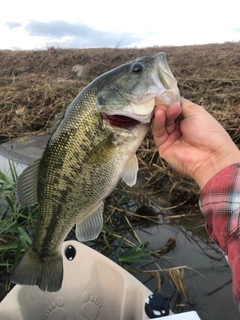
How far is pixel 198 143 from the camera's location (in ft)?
6.50

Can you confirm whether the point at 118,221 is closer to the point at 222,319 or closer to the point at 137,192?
the point at 137,192

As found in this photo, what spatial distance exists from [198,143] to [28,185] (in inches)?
41.1

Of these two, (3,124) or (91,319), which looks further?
(3,124)

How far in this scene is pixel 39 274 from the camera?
1823mm

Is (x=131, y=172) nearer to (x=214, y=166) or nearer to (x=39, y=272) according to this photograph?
(x=214, y=166)

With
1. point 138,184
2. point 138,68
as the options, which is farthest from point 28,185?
point 138,184

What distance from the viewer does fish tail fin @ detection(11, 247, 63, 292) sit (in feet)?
5.90

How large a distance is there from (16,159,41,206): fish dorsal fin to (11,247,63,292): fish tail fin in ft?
1.05

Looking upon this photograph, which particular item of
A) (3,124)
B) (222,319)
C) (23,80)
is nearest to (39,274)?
(222,319)

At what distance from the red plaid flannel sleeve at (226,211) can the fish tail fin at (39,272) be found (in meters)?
0.90

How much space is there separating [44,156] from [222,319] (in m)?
1.66

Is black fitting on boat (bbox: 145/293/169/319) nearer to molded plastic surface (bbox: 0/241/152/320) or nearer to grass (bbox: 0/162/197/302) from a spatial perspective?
molded plastic surface (bbox: 0/241/152/320)

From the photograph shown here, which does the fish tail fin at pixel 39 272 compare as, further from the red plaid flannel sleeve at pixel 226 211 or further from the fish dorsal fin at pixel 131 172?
the red plaid flannel sleeve at pixel 226 211

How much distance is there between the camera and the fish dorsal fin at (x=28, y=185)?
1.78 meters
